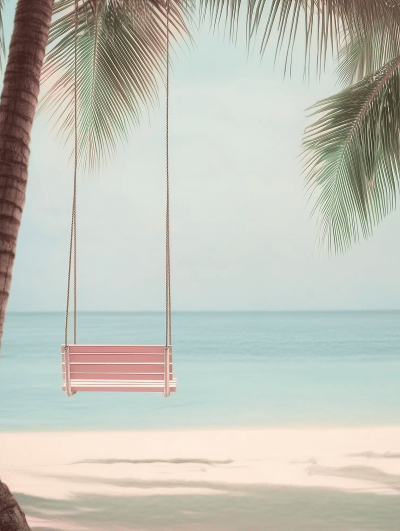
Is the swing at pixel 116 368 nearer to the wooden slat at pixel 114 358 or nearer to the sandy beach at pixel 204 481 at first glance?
the wooden slat at pixel 114 358

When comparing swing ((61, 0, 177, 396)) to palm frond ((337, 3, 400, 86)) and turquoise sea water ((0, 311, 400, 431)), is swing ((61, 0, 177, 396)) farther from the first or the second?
turquoise sea water ((0, 311, 400, 431))

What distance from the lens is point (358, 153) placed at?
532cm

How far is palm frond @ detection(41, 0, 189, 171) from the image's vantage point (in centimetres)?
452

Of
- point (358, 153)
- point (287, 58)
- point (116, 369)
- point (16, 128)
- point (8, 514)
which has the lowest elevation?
point (8, 514)

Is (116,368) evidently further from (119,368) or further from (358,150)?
(358,150)

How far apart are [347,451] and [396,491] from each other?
392cm

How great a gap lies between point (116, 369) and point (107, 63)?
2.03 metres

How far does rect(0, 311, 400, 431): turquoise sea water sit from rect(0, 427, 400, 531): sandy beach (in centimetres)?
187

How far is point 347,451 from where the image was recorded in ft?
34.9

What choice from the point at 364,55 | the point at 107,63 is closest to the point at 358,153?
the point at 364,55

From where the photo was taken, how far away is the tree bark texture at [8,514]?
240 centimetres

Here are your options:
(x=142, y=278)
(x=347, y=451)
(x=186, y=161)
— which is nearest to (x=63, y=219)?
(x=142, y=278)

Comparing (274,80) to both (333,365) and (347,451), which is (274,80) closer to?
(333,365)

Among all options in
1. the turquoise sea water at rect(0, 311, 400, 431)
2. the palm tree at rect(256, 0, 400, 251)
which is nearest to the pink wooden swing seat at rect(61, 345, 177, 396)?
the palm tree at rect(256, 0, 400, 251)
